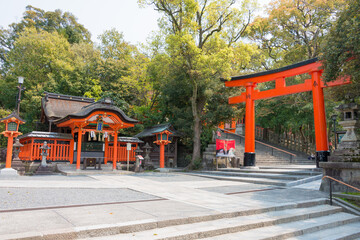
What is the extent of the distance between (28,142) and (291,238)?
1455 centimetres

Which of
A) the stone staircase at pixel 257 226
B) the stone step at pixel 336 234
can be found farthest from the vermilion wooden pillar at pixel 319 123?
the stone step at pixel 336 234

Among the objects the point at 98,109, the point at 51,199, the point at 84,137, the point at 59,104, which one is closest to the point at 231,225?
the point at 51,199

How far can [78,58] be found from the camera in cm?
2608

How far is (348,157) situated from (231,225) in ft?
16.8

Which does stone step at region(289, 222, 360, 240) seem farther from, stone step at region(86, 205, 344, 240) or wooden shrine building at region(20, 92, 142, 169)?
wooden shrine building at region(20, 92, 142, 169)

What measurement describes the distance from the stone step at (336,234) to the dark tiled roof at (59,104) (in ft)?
53.6

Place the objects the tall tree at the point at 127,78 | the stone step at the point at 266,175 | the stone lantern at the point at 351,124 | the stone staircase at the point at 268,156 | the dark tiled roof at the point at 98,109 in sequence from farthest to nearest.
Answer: the tall tree at the point at 127,78
the stone staircase at the point at 268,156
the dark tiled roof at the point at 98,109
the stone step at the point at 266,175
the stone lantern at the point at 351,124

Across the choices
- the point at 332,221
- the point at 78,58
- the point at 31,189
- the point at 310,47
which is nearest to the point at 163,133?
the point at 31,189

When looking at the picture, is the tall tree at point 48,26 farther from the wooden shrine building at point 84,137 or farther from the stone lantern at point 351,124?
the stone lantern at point 351,124

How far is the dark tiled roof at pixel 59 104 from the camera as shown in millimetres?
17172

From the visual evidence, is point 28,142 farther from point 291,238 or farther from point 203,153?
point 291,238

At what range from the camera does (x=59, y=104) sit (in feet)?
61.8

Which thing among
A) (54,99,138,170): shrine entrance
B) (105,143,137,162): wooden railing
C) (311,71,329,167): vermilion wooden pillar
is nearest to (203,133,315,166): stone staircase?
(105,143,137,162): wooden railing

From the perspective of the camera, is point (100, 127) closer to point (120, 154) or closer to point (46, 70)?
point (120, 154)
